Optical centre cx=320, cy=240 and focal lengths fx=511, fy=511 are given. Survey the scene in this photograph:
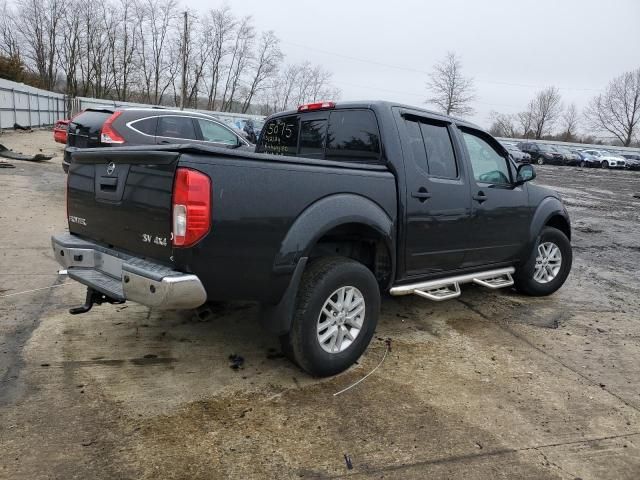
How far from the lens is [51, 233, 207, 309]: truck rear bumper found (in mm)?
2814

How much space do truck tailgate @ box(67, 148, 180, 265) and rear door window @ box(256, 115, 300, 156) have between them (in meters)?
1.83

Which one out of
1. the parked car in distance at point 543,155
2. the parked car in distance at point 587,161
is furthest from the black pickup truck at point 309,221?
the parked car in distance at point 587,161

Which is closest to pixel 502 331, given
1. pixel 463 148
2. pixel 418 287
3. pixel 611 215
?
pixel 418 287

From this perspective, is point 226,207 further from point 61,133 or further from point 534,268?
point 61,133

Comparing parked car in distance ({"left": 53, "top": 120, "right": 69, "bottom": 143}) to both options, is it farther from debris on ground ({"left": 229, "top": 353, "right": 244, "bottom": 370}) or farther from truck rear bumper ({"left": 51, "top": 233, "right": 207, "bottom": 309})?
debris on ground ({"left": 229, "top": 353, "right": 244, "bottom": 370})

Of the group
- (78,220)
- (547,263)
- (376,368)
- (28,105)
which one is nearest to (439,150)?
(376,368)

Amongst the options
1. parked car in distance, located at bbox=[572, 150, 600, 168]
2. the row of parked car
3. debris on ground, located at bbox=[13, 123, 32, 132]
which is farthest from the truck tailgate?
parked car in distance, located at bbox=[572, 150, 600, 168]

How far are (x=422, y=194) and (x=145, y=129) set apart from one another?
630cm

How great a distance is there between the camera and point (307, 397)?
3.30 meters

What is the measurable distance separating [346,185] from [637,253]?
25.8 feet

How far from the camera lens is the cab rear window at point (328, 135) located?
161 inches

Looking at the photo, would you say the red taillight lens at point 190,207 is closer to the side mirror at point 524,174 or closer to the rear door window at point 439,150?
the rear door window at point 439,150

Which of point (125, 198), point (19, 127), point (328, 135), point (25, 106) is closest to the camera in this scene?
point (125, 198)

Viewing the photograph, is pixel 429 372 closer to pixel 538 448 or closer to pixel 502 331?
pixel 538 448
